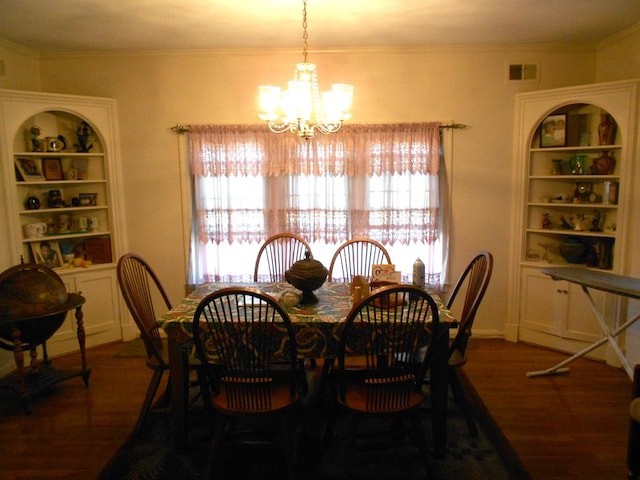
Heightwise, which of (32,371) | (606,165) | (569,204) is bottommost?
(32,371)

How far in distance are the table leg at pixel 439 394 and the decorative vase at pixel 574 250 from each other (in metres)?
2.02

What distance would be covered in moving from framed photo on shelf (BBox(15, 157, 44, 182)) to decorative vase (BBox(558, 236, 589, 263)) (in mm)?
4395

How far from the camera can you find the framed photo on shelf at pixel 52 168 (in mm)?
3859

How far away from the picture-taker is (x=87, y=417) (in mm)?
2857

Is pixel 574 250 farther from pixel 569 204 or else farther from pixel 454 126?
pixel 454 126

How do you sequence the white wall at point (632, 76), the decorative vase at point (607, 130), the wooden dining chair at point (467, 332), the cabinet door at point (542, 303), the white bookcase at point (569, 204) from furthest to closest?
the cabinet door at point (542, 303) → the decorative vase at point (607, 130) → the white bookcase at point (569, 204) → the white wall at point (632, 76) → the wooden dining chair at point (467, 332)

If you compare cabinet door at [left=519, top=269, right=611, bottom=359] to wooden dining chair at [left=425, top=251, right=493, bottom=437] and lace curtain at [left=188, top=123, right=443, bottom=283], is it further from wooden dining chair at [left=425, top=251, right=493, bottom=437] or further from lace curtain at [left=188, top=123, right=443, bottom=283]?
wooden dining chair at [left=425, top=251, right=493, bottom=437]

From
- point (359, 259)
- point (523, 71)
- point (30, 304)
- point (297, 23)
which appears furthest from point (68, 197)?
point (523, 71)

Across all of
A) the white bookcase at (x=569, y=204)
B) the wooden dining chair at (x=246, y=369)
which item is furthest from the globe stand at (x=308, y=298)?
the white bookcase at (x=569, y=204)

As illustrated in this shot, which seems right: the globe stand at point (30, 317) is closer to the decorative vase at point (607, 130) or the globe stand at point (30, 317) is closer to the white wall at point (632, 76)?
the white wall at point (632, 76)

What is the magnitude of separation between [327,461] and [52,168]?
3.29 meters

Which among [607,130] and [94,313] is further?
[94,313]

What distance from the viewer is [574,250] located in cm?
372

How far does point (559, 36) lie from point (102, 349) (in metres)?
4.61
